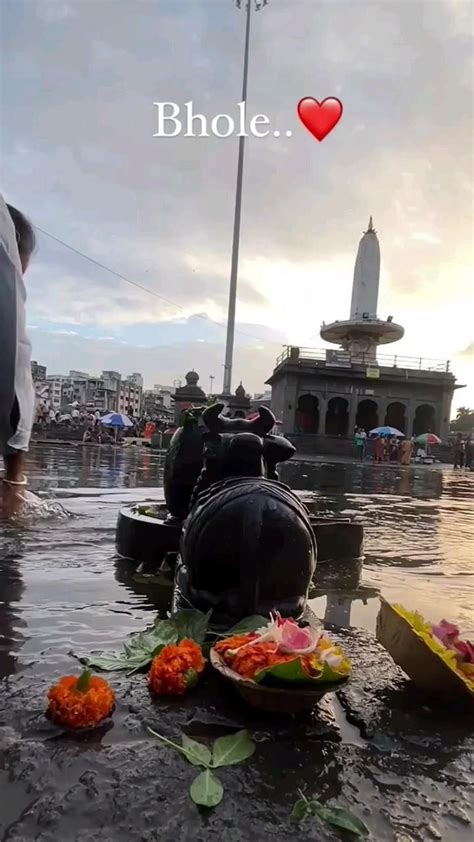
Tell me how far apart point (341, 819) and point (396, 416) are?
47.6m

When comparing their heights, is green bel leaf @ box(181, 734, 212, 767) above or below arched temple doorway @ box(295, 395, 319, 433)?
below

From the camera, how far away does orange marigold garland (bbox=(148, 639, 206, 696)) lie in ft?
6.26

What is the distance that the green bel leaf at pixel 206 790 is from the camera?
1.39 metres

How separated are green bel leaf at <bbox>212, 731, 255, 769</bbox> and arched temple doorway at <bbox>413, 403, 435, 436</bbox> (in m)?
46.2

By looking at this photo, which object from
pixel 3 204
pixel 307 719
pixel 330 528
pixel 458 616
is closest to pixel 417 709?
pixel 307 719

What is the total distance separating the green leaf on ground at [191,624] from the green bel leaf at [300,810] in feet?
2.81

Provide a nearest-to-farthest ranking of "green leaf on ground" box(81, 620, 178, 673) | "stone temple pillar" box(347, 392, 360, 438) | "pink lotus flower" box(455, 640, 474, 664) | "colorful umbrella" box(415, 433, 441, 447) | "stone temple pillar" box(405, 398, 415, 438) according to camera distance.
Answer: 1. "pink lotus flower" box(455, 640, 474, 664)
2. "green leaf on ground" box(81, 620, 178, 673)
3. "colorful umbrella" box(415, 433, 441, 447)
4. "stone temple pillar" box(347, 392, 360, 438)
5. "stone temple pillar" box(405, 398, 415, 438)

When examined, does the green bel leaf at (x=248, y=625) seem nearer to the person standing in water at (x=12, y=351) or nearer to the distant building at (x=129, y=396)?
the person standing in water at (x=12, y=351)

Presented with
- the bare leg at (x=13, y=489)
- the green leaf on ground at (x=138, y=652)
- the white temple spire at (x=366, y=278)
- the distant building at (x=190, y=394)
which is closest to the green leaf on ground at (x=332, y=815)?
the green leaf on ground at (x=138, y=652)

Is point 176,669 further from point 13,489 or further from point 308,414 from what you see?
point 308,414

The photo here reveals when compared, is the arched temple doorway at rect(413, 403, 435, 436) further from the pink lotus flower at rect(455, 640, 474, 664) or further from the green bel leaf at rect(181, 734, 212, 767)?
the green bel leaf at rect(181, 734, 212, 767)

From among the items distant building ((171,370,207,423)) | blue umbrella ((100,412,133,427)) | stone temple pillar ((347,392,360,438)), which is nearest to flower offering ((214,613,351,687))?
distant building ((171,370,207,423))

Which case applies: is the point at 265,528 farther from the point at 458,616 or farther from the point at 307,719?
the point at 458,616

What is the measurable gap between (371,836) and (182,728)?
614mm
